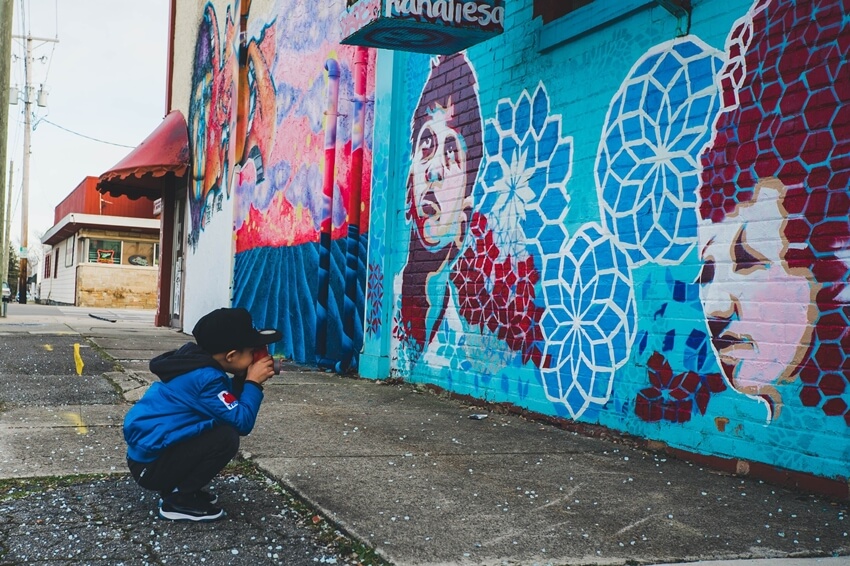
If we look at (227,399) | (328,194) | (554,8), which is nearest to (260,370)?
(227,399)

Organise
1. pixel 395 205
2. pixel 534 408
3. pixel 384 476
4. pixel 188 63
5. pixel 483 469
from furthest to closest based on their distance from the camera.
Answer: pixel 188 63, pixel 395 205, pixel 534 408, pixel 483 469, pixel 384 476

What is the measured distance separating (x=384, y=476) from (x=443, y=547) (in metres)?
1.13

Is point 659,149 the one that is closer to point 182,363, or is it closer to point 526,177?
point 526,177

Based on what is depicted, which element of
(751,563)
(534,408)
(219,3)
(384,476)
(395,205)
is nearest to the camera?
(751,563)

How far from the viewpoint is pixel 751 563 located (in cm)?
295

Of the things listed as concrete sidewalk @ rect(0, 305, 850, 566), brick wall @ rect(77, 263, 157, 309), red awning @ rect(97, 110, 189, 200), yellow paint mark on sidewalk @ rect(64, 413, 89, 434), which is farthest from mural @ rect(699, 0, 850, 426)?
brick wall @ rect(77, 263, 157, 309)

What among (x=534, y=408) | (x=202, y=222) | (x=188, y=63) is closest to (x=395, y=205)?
(x=534, y=408)

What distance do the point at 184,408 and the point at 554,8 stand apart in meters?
4.61

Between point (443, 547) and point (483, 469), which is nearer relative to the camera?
point (443, 547)

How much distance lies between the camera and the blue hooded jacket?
10.8 feet

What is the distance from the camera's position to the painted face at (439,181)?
284 inches

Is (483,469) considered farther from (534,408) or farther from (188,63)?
(188,63)

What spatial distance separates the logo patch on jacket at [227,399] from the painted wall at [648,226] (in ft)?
9.11

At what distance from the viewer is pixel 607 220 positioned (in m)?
5.52
